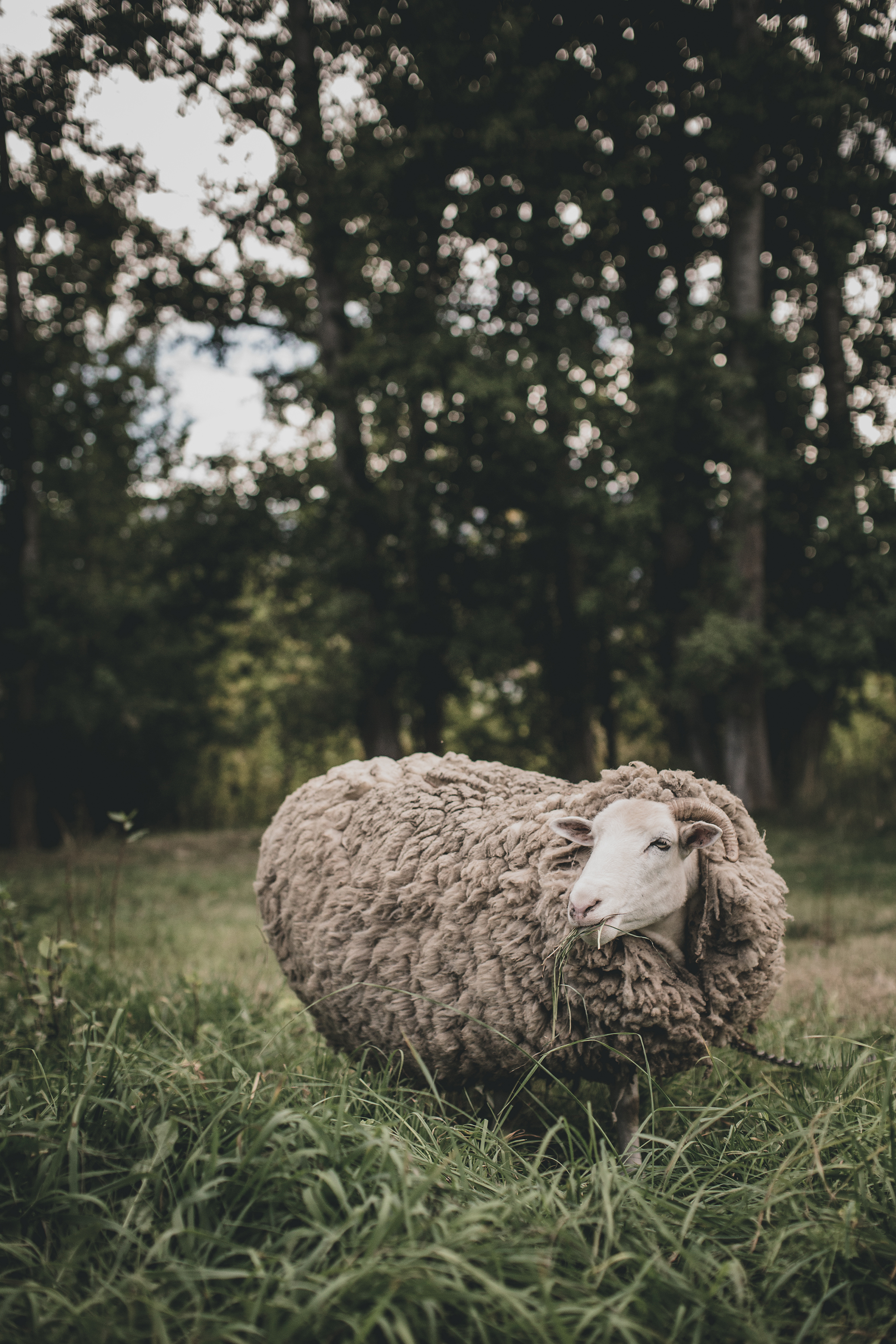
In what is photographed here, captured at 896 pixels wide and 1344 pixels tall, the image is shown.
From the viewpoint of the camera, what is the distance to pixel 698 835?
2.22 m

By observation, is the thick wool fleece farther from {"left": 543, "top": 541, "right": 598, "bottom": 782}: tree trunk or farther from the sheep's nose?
{"left": 543, "top": 541, "right": 598, "bottom": 782}: tree trunk

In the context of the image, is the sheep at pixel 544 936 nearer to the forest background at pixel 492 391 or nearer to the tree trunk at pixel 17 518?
the forest background at pixel 492 391

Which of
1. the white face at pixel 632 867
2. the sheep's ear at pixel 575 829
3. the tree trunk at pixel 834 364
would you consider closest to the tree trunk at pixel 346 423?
the tree trunk at pixel 834 364

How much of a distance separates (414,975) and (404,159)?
10.4 meters

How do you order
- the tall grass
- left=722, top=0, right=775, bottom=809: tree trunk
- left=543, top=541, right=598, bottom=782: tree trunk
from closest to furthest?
the tall grass
left=722, top=0, right=775, bottom=809: tree trunk
left=543, top=541, right=598, bottom=782: tree trunk

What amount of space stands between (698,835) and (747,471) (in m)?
8.38

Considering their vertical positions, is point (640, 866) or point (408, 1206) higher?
point (640, 866)

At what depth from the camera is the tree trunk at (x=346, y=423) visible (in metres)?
10.3

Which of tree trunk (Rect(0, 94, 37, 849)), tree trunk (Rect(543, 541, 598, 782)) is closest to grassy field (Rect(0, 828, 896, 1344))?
tree trunk (Rect(543, 541, 598, 782))

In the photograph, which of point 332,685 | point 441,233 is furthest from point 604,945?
point 441,233

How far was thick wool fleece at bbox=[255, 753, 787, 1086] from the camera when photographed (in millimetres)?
2234

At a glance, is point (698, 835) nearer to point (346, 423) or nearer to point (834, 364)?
point (346, 423)

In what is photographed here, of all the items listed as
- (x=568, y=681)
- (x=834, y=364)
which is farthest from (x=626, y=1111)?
(x=834, y=364)

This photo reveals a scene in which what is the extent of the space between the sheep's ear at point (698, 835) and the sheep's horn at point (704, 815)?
39 millimetres
